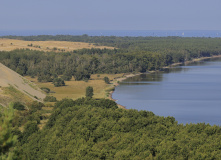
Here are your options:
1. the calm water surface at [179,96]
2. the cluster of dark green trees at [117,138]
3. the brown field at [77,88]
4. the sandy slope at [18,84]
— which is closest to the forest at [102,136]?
the cluster of dark green trees at [117,138]

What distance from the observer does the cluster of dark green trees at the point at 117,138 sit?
28823 millimetres

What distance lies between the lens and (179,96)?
78.7 m

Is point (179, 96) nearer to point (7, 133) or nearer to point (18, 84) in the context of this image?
point (18, 84)

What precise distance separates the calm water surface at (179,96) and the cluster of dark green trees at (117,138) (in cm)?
1838

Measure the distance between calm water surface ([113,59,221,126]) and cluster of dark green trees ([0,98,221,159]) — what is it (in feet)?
60.3

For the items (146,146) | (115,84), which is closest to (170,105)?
(115,84)

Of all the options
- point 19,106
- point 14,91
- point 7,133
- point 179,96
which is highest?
point 7,133

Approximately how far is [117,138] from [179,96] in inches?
1893

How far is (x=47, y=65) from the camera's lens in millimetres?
118625

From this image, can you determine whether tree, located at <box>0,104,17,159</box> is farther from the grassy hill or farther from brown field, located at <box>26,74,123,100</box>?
brown field, located at <box>26,74,123,100</box>

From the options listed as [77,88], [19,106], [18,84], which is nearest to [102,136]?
[19,106]

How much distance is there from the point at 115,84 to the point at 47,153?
2730 inches

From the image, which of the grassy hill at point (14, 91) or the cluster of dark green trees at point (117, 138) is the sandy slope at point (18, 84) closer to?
the grassy hill at point (14, 91)

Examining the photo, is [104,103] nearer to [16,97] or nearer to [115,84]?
[16,97]
